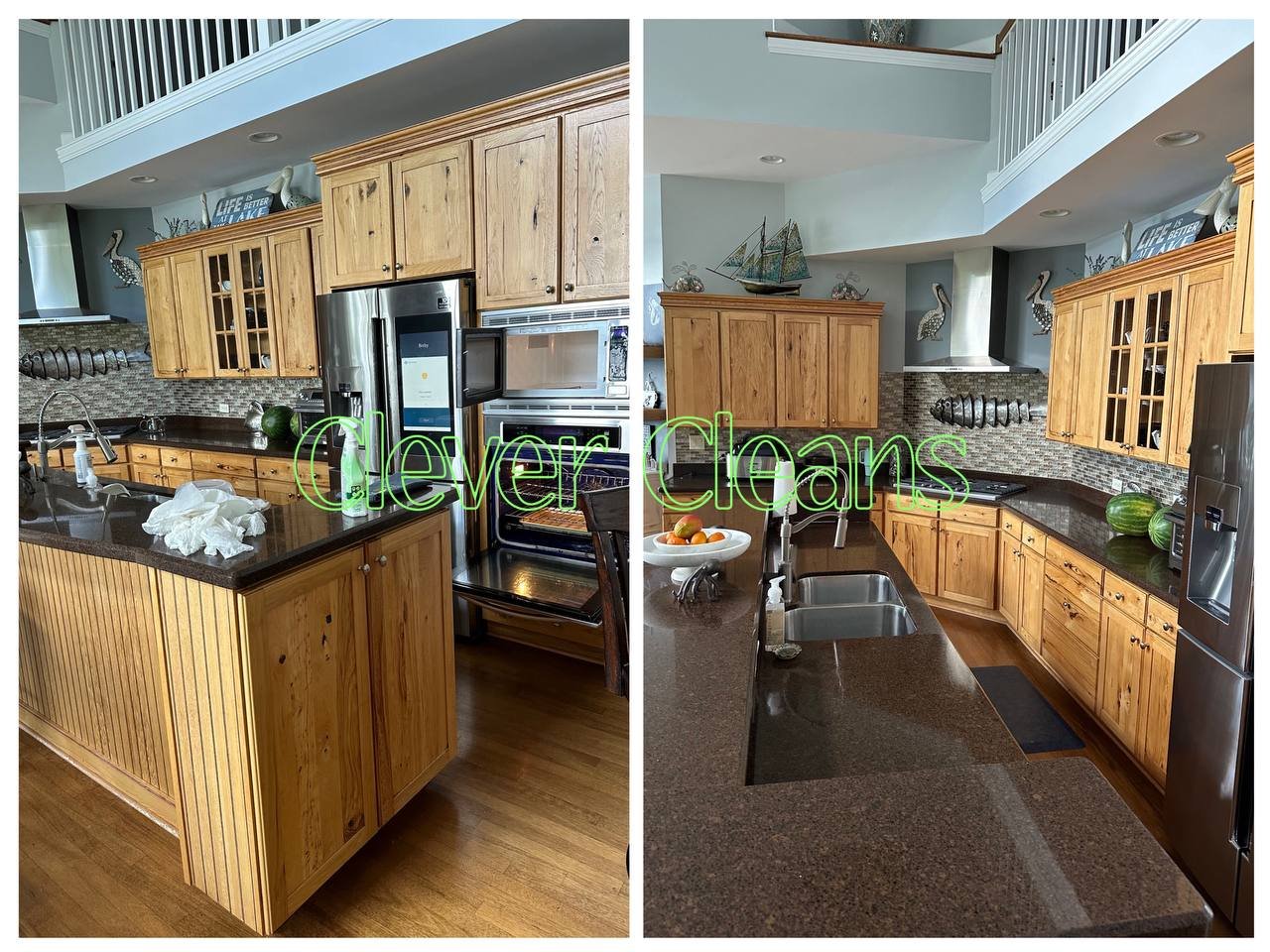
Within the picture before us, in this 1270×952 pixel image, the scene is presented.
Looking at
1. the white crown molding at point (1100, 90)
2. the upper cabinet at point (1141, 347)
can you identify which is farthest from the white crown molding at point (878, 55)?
the upper cabinet at point (1141, 347)

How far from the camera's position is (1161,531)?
249 cm

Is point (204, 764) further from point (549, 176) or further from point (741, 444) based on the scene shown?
point (741, 444)

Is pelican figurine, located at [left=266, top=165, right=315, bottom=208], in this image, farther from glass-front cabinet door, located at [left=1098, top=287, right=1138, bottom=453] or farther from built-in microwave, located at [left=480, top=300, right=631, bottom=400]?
glass-front cabinet door, located at [left=1098, top=287, right=1138, bottom=453]

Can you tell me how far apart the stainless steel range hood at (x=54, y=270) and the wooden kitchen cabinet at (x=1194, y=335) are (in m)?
4.97

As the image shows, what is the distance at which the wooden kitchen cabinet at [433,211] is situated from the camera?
261cm

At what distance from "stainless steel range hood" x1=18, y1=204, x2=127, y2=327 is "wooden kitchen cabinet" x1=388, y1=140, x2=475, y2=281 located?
2345 mm

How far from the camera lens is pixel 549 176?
2416 mm

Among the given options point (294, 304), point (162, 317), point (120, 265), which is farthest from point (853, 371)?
point (120, 265)

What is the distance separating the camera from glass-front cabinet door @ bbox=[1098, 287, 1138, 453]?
2.74 m

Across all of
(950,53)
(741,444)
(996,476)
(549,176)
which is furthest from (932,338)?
(549,176)

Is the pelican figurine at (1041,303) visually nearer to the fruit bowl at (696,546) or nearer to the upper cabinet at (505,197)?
the upper cabinet at (505,197)

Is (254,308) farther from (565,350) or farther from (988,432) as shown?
(988,432)

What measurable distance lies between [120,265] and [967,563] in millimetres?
5023

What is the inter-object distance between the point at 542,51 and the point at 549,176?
488mm
